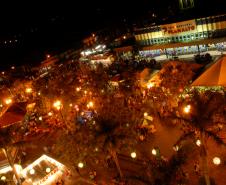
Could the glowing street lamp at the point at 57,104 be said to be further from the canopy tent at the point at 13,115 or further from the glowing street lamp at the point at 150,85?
the glowing street lamp at the point at 150,85

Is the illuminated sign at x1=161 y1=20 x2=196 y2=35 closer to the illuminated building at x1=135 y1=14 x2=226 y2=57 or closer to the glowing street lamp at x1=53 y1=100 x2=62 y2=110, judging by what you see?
the illuminated building at x1=135 y1=14 x2=226 y2=57

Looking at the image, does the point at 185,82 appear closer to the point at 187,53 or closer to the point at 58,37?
the point at 187,53

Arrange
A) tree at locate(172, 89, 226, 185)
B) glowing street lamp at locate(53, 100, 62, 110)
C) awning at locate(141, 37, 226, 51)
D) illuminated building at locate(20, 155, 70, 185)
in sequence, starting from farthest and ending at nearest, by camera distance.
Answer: awning at locate(141, 37, 226, 51), glowing street lamp at locate(53, 100, 62, 110), illuminated building at locate(20, 155, 70, 185), tree at locate(172, 89, 226, 185)

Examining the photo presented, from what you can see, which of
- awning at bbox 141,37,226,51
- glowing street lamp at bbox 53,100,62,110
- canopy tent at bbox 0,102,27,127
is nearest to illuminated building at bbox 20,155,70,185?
canopy tent at bbox 0,102,27,127

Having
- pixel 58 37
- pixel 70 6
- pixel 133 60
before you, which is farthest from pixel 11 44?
pixel 133 60

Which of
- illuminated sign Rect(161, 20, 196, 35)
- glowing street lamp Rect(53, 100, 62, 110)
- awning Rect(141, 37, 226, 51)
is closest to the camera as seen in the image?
glowing street lamp Rect(53, 100, 62, 110)

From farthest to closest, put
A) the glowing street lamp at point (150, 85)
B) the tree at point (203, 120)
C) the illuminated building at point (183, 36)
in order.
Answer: the illuminated building at point (183, 36) < the glowing street lamp at point (150, 85) < the tree at point (203, 120)

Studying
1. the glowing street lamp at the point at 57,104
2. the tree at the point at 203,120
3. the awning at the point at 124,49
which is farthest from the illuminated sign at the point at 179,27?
the tree at the point at 203,120
